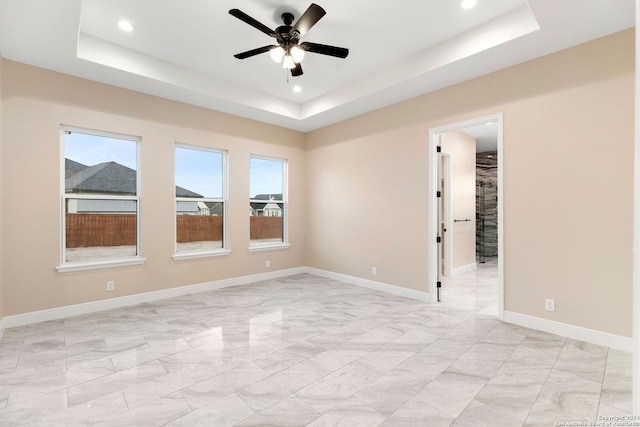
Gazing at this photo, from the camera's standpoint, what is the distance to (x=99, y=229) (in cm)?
401

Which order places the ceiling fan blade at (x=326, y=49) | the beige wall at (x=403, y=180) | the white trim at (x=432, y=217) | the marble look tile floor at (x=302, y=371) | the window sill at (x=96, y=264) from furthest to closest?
the white trim at (x=432, y=217)
the window sill at (x=96, y=264)
the ceiling fan blade at (x=326, y=49)
the beige wall at (x=403, y=180)
the marble look tile floor at (x=302, y=371)

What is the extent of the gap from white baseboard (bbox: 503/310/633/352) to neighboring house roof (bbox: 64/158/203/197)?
5.19 meters

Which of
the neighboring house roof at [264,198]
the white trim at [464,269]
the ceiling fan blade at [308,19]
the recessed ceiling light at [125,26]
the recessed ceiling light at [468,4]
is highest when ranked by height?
the recessed ceiling light at [125,26]

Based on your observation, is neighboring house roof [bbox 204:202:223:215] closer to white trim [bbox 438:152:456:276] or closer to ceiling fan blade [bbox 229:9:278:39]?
ceiling fan blade [bbox 229:9:278:39]

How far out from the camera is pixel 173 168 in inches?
179

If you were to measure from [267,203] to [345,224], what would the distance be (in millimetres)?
1592

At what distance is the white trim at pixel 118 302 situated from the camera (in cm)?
338

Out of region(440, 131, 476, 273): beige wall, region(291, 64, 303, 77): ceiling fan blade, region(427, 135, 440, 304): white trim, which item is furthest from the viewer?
region(440, 131, 476, 273): beige wall

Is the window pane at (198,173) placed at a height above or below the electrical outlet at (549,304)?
above

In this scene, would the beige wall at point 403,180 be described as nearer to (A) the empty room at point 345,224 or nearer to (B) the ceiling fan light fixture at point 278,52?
(A) the empty room at point 345,224

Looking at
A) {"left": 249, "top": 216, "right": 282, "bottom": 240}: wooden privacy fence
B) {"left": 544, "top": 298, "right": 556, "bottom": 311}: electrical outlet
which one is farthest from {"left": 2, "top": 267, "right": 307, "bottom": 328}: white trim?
{"left": 544, "top": 298, "right": 556, "bottom": 311}: electrical outlet

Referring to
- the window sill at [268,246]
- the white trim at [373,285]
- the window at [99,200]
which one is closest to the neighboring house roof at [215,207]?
the window sill at [268,246]

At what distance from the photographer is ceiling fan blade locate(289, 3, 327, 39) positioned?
2484 millimetres

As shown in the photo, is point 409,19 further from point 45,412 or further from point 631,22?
point 45,412
